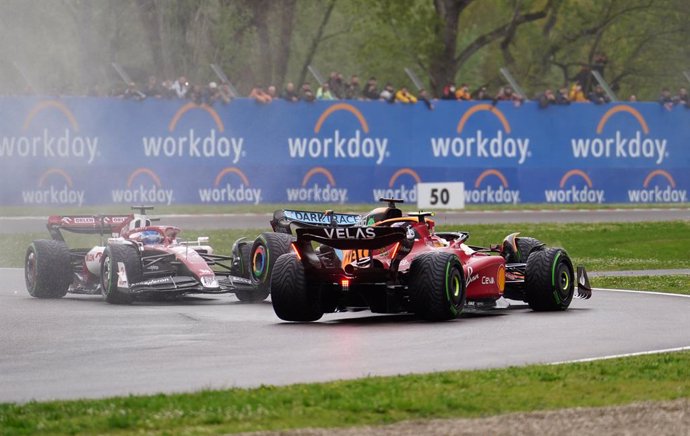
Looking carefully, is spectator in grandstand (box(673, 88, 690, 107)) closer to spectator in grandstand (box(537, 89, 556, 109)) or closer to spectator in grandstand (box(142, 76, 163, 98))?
spectator in grandstand (box(537, 89, 556, 109))

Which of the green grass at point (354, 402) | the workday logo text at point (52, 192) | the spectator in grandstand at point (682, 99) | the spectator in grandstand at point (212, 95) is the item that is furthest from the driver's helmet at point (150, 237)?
the spectator in grandstand at point (682, 99)

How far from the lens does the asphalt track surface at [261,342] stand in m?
11.1

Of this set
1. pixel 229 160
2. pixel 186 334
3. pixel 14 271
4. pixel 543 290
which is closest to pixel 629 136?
pixel 229 160

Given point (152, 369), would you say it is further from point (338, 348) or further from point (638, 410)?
point (638, 410)

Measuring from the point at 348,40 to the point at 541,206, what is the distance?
1373 inches

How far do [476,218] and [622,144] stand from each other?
7550mm

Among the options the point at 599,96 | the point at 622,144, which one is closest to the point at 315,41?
the point at 599,96

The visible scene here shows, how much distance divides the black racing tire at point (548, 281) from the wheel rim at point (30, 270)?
6.28 metres

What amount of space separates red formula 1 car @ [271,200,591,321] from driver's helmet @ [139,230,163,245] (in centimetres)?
317

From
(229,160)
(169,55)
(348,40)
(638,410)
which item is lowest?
(638,410)

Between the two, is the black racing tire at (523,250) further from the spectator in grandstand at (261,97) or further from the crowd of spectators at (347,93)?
the spectator in grandstand at (261,97)

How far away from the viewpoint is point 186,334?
14.1m

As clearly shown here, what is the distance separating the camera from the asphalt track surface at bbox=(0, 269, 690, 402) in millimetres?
11055

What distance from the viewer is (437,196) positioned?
110ft
